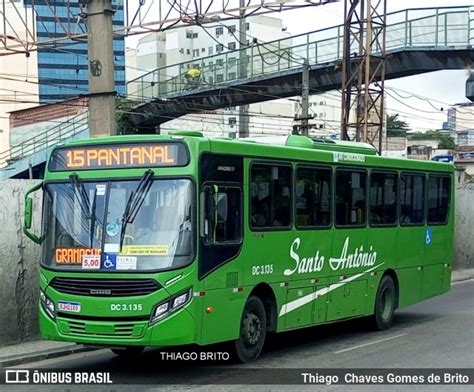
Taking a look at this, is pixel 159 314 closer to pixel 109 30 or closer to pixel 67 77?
pixel 109 30

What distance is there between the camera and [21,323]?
12.0 metres

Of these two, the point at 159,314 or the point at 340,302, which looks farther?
the point at 340,302

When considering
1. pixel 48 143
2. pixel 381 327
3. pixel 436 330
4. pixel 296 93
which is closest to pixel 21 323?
pixel 381 327

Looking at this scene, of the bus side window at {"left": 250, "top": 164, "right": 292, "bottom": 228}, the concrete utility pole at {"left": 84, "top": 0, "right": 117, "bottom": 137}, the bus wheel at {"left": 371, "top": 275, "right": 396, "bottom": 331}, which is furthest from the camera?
the concrete utility pole at {"left": 84, "top": 0, "right": 117, "bottom": 137}

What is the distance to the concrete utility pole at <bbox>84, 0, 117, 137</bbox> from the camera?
16188 millimetres

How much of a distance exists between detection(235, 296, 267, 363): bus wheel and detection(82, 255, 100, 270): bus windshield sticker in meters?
2.11

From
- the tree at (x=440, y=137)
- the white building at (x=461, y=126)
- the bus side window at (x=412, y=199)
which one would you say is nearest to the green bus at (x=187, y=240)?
the bus side window at (x=412, y=199)

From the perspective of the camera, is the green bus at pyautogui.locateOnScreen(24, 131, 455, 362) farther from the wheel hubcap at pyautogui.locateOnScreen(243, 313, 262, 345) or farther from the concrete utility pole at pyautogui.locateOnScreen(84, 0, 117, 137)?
the concrete utility pole at pyautogui.locateOnScreen(84, 0, 117, 137)

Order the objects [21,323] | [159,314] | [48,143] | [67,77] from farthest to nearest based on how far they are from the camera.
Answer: [67,77]
[48,143]
[21,323]
[159,314]

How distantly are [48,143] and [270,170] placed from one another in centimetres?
3640

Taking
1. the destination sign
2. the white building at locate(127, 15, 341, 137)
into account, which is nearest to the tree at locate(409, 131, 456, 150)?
the white building at locate(127, 15, 341, 137)

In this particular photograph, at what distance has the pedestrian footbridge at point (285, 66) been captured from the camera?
2859 cm

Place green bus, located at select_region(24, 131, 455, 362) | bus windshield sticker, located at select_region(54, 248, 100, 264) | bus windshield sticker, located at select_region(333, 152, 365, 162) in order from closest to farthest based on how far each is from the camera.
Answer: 1. green bus, located at select_region(24, 131, 455, 362)
2. bus windshield sticker, located at select_region(54, 248, 100, 264)
3. bus windshield sticker, located at select_region(333, 152, 365, 162)

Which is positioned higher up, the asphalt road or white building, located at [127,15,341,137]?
white building, located at [127,15,341,137]
